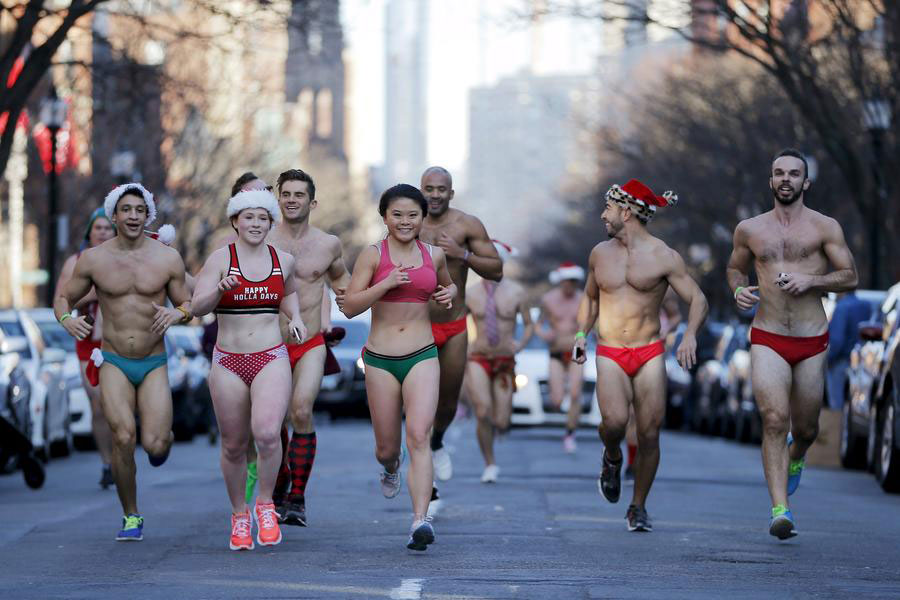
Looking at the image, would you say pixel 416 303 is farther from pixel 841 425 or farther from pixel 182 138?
pixel 182 138

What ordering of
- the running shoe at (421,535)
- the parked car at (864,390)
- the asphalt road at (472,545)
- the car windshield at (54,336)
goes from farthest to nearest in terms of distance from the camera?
the car windshield at (54,336)
the parked car at (864,390)
the running shoe at (421,535)
the asphalt road at (472,545)

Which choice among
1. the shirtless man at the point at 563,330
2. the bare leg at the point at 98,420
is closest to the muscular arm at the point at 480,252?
the bare leg at the point at 98,420

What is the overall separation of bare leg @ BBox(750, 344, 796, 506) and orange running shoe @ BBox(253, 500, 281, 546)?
2.88m

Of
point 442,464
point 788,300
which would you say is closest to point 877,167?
point 442,464

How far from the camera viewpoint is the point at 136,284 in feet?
39.0

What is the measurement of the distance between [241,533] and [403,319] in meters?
1.47

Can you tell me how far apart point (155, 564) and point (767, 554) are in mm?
3240

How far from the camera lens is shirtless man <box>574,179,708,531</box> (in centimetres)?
1250

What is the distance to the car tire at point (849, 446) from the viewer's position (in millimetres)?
20578

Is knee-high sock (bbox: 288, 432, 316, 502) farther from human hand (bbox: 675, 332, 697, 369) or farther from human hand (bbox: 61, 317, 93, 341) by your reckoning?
human hand (bbox: 675, 332, 697, 369)

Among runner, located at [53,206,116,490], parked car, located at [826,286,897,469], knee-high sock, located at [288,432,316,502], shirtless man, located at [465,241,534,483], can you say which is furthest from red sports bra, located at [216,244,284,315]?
parked car, located at [826,286,897,469]

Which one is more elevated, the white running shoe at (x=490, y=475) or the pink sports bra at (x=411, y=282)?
the pink sports bra at (x=411, y=282)

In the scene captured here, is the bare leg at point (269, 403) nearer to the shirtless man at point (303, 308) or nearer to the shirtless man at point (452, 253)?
the shirtless man at point (303, 308)

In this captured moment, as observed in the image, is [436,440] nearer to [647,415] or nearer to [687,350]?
[647,415]
